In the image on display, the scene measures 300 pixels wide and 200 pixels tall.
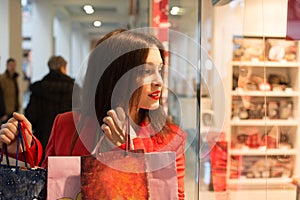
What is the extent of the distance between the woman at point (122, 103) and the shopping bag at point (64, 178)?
82 mm

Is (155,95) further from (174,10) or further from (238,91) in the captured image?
(174,10)

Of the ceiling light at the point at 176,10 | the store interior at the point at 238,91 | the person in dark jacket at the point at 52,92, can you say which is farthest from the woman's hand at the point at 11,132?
the ceiling light at the point at 176,10

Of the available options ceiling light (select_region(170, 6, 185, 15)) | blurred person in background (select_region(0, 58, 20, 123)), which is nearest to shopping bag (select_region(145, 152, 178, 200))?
ceiling light (select_region(170, 6, 185, 15))

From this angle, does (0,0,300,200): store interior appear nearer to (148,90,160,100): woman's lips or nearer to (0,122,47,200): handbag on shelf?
(148,90,160,100): woman's lips

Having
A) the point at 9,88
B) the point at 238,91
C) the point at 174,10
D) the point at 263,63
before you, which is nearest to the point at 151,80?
the point at 263,63

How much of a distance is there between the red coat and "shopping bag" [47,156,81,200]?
6 cm

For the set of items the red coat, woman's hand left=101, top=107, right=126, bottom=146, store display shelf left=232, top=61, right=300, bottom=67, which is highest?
store display shelf left=232, top=61, right=300, bottom=67

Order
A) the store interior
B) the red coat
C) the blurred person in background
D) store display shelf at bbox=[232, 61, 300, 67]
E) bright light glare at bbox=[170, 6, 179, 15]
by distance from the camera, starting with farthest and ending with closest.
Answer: the blurred person in background, bright light glare at bbox=[170, 6, 179, 15], store display shelf at bbox=[232, 61, 300, 67], the store interior, the red coat

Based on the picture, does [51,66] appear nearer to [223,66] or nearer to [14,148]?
[223,66]

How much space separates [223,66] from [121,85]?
2782 mm

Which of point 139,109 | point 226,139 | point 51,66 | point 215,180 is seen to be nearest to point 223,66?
point 226,139

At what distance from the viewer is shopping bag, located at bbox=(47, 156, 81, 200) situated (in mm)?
1016

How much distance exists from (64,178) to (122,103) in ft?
0.79

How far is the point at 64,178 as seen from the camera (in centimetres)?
102
